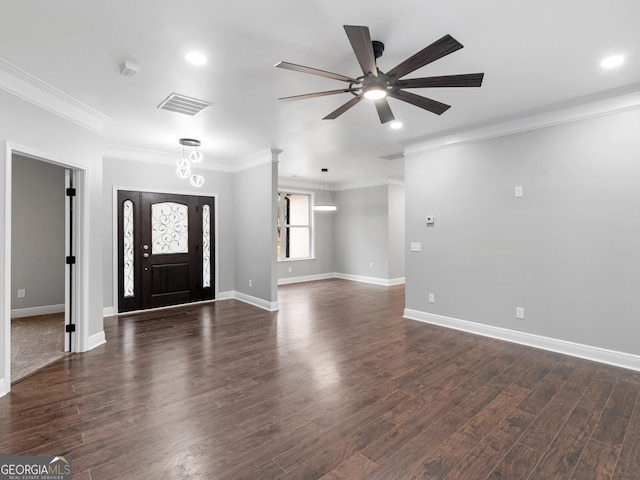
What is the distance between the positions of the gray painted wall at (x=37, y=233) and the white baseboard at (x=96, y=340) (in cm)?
242

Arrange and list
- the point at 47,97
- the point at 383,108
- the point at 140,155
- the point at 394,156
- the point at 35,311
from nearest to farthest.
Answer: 1. the point at 383,108
2. the point at 47,97
3. the point at 35,311
4. the point at 140,155
5. the point at 394,156

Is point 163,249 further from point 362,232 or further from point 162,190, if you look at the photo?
point 362,232

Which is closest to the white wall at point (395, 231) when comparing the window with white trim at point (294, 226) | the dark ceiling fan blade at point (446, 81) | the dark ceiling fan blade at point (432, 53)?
the window with white trim at point (294, 226)

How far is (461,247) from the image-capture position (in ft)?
15.2

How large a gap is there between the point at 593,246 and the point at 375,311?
Result: 10.7 feet

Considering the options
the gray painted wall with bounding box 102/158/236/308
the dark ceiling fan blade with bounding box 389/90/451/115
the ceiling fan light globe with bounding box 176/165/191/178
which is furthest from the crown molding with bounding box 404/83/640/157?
the gray painted wall with bounding box 102/158/236/308

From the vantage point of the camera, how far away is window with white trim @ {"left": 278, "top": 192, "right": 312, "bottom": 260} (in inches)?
354

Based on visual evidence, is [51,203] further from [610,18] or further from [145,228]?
[610,18]

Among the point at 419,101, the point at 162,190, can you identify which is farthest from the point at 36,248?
the point at 419,101

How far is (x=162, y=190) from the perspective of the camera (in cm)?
597

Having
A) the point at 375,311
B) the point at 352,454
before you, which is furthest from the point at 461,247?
the point at 352,454

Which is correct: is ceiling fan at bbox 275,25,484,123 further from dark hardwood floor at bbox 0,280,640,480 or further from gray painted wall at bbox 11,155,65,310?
gray painted wall at bbox 11,155,65,310

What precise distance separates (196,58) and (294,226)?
6667 millimetres

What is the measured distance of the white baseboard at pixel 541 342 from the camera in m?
3.37
